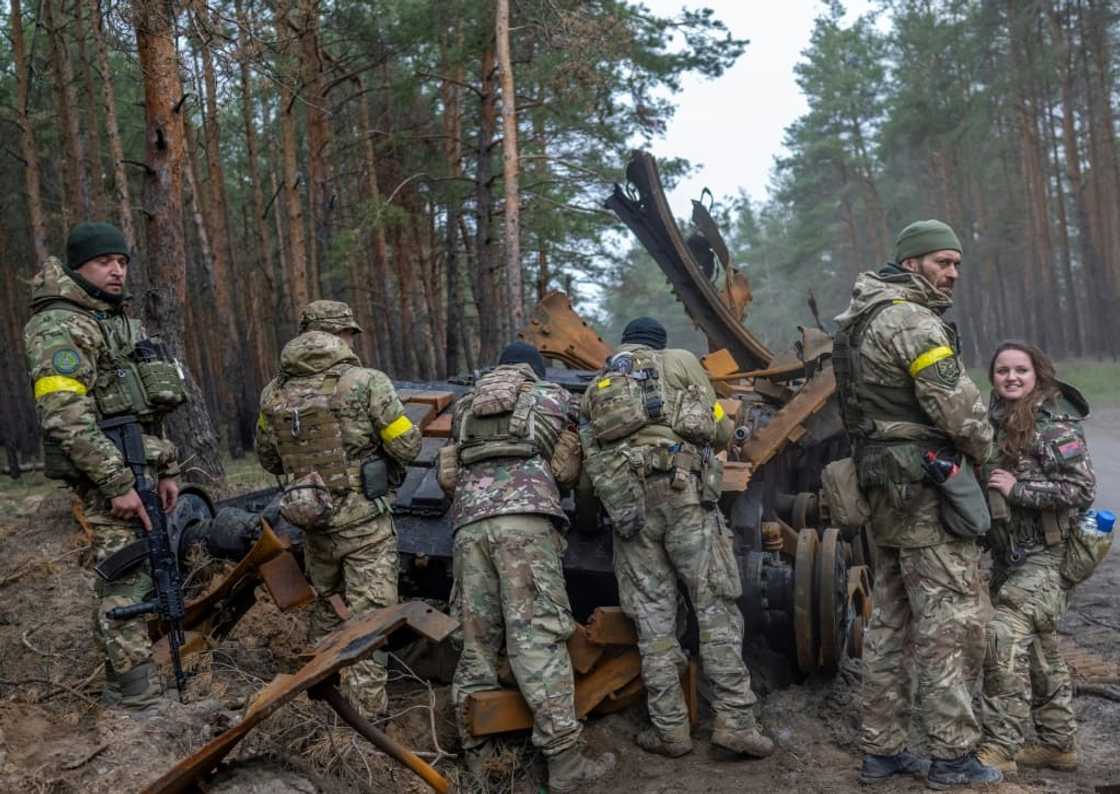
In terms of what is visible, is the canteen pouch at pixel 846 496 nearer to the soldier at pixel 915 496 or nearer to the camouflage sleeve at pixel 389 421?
the soldier at pixel 915 496

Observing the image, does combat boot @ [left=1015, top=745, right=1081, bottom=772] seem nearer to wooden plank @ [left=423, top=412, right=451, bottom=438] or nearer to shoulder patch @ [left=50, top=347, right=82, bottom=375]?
wooden plank @ [left=423, top=412, right=451, bottom=438]

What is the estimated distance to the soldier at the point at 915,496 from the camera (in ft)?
14.1

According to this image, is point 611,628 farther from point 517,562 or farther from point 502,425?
point 502,425

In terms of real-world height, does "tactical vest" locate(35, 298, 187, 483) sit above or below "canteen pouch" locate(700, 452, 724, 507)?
above

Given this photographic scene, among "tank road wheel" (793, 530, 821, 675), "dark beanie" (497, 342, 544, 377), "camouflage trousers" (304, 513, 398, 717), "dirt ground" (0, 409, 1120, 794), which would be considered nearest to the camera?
"dirt ground" (0, 409, 1120, 794)

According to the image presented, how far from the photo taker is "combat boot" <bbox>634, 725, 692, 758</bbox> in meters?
5.05

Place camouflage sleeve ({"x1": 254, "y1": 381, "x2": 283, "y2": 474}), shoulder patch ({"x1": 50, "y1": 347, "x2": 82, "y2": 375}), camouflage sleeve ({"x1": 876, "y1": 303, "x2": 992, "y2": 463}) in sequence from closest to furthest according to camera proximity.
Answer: camouflage sleeve ({"x1": 876, "y1": 303, "x2": 992, "y2": 463}), shoulder patch ({"x1": 50, "y1": 347, "x2": 82, "y2": 375}), camouflage sleeve ({"x1": 254, "y1": 381, "x2": 283, "y2": 474})

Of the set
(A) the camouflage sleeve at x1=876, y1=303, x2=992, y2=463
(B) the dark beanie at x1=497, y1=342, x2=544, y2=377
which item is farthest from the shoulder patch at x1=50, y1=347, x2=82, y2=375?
(A) the camouflage sleeve at x1=876, y1=303, x2=992, y2=463

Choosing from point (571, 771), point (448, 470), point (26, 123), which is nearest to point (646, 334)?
point (448, 470)

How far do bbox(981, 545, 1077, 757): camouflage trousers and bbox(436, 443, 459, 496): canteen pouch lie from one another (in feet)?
8.88

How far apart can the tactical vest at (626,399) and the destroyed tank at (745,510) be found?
18.0 inches

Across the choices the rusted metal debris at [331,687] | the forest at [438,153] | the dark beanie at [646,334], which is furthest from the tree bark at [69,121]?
the rusted metal debris at [331,687]

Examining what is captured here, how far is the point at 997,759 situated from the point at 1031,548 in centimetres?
98

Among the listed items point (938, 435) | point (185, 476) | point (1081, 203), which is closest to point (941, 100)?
point (1081, 203)
